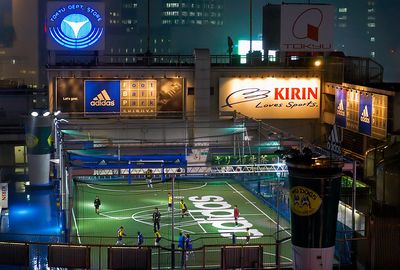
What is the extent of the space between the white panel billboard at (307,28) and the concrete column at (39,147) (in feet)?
43.1

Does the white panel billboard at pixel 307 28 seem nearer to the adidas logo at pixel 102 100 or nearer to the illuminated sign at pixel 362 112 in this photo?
the illuminated sign at pixel 362 112

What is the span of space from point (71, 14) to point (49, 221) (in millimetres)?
12924

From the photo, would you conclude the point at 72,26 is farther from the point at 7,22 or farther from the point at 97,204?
the point at 7,22

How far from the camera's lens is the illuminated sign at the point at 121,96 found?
113 feet

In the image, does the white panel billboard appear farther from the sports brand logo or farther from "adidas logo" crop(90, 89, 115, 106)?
the sports brand logo

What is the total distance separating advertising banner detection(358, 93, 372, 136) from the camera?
3050 cm

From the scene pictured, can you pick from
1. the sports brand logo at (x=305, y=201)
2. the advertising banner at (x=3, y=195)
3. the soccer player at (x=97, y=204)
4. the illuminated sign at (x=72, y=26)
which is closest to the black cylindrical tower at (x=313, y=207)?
the sports brand logo at (x=305, y=201)

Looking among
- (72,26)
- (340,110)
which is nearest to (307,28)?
(340,110)

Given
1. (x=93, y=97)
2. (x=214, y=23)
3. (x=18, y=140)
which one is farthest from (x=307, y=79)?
(x=214, y=23)

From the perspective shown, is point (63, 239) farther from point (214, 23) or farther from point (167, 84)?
point (214, 23)

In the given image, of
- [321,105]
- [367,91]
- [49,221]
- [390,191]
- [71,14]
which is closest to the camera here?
[390,191]

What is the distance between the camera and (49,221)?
2566 cm

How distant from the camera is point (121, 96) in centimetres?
3478

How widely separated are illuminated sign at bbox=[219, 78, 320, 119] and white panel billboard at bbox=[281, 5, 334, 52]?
5.96ft
